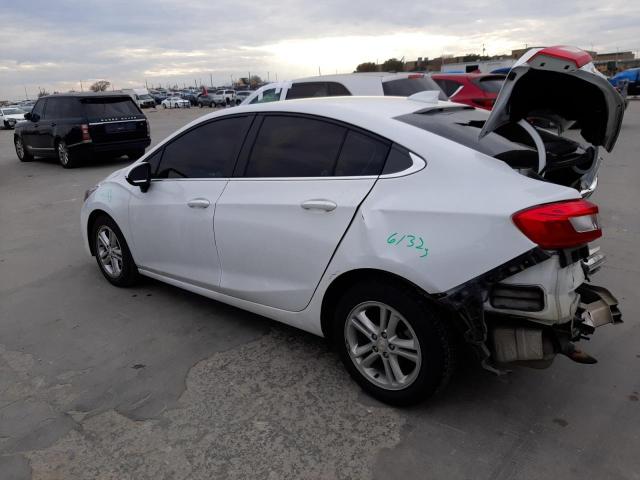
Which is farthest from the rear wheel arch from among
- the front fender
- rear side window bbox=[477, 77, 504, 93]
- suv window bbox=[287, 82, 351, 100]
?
rear side window bbox=[477, 77, 504, 93]

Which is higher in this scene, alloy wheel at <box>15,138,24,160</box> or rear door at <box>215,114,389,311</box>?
rear door at <box>215,114,389,311</box>

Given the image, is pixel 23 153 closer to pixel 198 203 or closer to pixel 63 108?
pixel 63 108

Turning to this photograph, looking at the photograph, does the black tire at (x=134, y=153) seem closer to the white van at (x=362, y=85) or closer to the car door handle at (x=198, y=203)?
the white van at (x=362, y=85)

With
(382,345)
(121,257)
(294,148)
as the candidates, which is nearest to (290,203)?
(294,148)

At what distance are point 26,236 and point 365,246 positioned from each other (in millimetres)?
5710

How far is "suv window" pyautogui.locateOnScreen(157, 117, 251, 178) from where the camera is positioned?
12.1ft

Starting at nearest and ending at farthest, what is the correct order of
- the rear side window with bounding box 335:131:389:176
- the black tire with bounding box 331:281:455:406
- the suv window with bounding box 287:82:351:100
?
the black tire with bounding box 331:281:455:406, the rear side window with bounding box 335:131:389:176, the suv window with bounding box 287:82:351:100

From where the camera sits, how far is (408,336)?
2.81 metres

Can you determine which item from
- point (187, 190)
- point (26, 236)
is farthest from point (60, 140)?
point (187, 190)

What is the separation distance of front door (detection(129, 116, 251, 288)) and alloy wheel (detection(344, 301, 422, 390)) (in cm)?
119

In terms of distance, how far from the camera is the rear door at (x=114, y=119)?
1241cm

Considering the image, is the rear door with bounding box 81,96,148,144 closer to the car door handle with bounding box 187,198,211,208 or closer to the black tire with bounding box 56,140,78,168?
the black tire with bounding box 56,140,78,168

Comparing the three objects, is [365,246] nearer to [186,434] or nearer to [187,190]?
[186,434]

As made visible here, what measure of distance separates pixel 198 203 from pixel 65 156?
35.1ft
